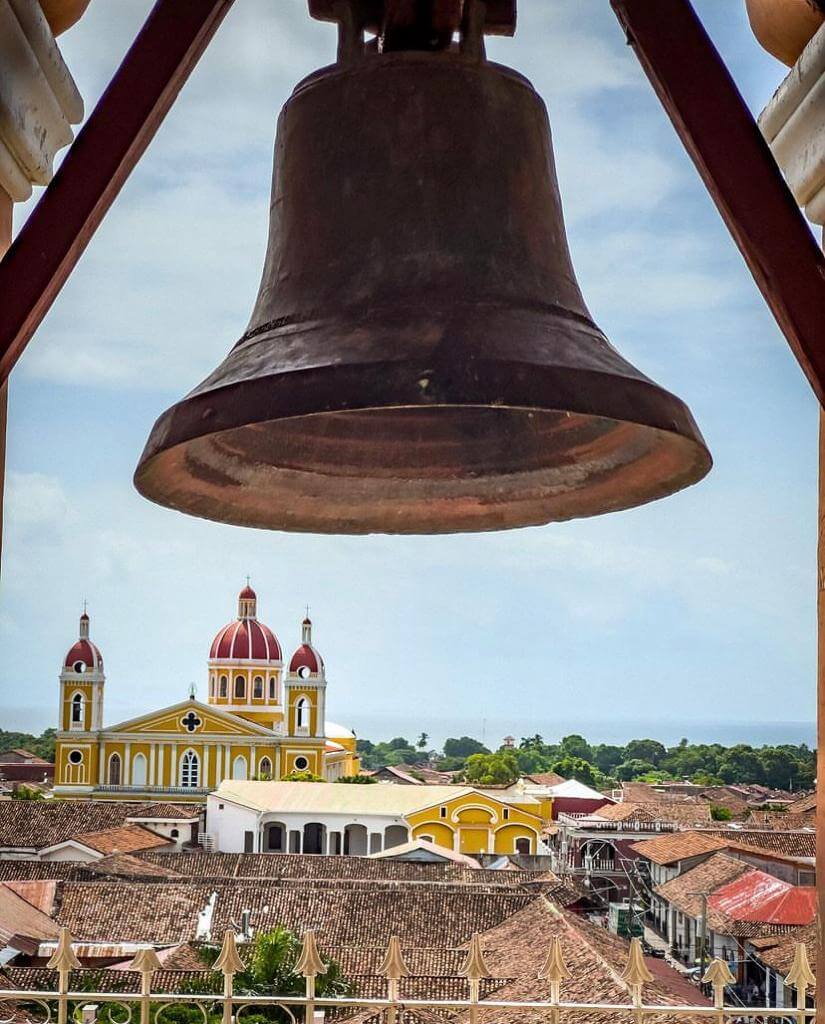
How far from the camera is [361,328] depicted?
4.74 ft

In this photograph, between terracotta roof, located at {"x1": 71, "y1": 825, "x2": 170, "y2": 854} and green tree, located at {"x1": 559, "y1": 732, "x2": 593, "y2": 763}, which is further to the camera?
green tree, located at {"x1": 559, "y1": 732, "x2": 593, "y2": 763}

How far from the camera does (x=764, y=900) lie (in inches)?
683

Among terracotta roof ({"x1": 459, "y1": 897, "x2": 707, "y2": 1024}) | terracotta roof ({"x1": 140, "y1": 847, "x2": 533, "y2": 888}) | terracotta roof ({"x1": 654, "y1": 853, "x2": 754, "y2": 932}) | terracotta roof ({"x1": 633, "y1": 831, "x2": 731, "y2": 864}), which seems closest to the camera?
terracotta roof ({"x1": 459, "y1": 897, "x2": 707, "y2": 1024})

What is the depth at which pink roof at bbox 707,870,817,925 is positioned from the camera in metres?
16.1

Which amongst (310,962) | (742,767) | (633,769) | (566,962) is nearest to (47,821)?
Answer: (566,962)

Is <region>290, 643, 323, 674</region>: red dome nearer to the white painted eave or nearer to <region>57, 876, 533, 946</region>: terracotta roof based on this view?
<region>57, 876, 533, 946</region>: terracotta roof

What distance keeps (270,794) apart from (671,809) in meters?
12.0

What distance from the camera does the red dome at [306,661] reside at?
47.4 m

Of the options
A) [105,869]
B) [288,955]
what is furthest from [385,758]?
[288,955]

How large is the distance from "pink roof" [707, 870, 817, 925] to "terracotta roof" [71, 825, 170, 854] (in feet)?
43.7

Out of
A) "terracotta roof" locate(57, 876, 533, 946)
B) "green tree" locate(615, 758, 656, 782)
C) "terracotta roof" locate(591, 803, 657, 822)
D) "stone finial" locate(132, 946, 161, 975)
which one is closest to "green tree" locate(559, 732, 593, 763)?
"green tree" locate(615, 758, 656, 782)

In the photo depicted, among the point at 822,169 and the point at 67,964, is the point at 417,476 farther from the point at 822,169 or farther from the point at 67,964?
the point at 67,964

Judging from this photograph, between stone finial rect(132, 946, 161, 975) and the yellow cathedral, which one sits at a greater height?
stone finial rect(132, 946, 161, 975)

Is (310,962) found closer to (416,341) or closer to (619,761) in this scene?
(416,341)
